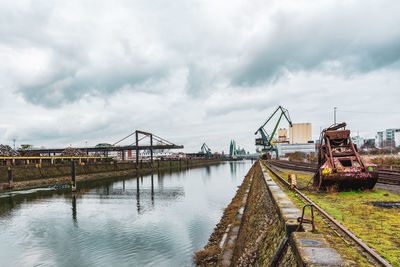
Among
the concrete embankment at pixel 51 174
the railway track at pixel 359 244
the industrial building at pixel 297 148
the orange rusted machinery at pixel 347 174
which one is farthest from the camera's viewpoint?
the industrial building at pixel 297 148

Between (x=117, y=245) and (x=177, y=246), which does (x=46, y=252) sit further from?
(x=177, y=246)

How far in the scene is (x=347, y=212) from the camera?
29.2 ft

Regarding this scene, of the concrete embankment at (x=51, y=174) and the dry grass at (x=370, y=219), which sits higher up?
the dry grass at (x=370, y=219)

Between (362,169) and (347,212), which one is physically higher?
(362,169)

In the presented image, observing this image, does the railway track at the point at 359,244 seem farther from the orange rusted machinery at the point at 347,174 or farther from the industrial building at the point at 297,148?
the industrial building at the point at 297,148

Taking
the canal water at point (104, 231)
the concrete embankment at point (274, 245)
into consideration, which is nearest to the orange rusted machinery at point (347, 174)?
the concrete embankment at point (274, 245)

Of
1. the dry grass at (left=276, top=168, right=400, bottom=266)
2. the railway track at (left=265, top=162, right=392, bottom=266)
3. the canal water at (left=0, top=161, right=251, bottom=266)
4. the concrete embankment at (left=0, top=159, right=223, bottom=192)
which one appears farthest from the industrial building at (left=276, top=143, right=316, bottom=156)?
the railway track at (left=265, top=162, right=392, bottom=266)

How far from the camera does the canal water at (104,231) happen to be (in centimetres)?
1563

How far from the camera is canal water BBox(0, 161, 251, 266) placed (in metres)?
15.6

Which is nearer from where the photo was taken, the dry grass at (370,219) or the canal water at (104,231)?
the dry grass at (370,219)

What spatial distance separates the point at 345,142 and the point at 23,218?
100 feet

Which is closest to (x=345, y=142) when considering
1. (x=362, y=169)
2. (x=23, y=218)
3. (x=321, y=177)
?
(x=362, y=169)

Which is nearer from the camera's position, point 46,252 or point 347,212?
point 347,212

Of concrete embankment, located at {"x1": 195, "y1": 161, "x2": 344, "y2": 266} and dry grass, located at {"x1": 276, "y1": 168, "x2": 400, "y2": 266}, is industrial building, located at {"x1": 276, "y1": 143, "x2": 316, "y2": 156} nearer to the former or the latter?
concrete embankment, located at {"x1": 195, "y1": 161, "x2": 344, "y2": 266}
